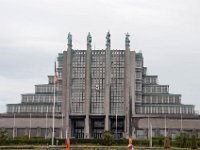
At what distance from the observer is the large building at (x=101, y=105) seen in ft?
406

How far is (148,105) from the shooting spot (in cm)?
13075

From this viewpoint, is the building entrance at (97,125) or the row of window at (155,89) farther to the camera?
the row of window at (155,89)

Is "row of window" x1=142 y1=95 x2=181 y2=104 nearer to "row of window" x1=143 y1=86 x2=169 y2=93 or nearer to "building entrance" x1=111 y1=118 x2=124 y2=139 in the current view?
"row of window" x1=143 y1=86 x2=169 y2=93

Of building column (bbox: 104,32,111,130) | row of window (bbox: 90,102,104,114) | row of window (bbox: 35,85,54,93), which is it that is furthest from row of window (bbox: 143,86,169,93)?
row of window (bbox: 35,85,54,93)

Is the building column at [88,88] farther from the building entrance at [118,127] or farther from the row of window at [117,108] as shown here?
the building entrance at [118,127]

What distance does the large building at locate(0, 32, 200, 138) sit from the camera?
4872 inches

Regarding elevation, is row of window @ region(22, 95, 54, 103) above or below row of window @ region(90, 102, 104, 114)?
above

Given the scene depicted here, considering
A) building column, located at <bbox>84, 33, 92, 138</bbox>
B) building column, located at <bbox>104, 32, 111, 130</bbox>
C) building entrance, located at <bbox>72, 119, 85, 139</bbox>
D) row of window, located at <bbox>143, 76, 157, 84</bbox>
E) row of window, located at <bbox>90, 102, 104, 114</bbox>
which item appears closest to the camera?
building column, located at <bbox>104, 32, 111, 130</bbox>

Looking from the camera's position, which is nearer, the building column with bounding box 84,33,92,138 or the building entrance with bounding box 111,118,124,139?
the building column with bounding box 84,33,92,138

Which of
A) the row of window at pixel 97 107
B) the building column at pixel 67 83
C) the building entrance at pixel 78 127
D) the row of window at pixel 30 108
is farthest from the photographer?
the row of window at pixel 30 108

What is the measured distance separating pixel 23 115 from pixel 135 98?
33581 mm

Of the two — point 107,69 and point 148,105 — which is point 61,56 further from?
point 148,105

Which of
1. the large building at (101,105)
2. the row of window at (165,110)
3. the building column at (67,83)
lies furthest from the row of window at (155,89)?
the building column at (67,83)

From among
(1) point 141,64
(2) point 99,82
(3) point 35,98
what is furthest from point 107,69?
(3) point 35,98
